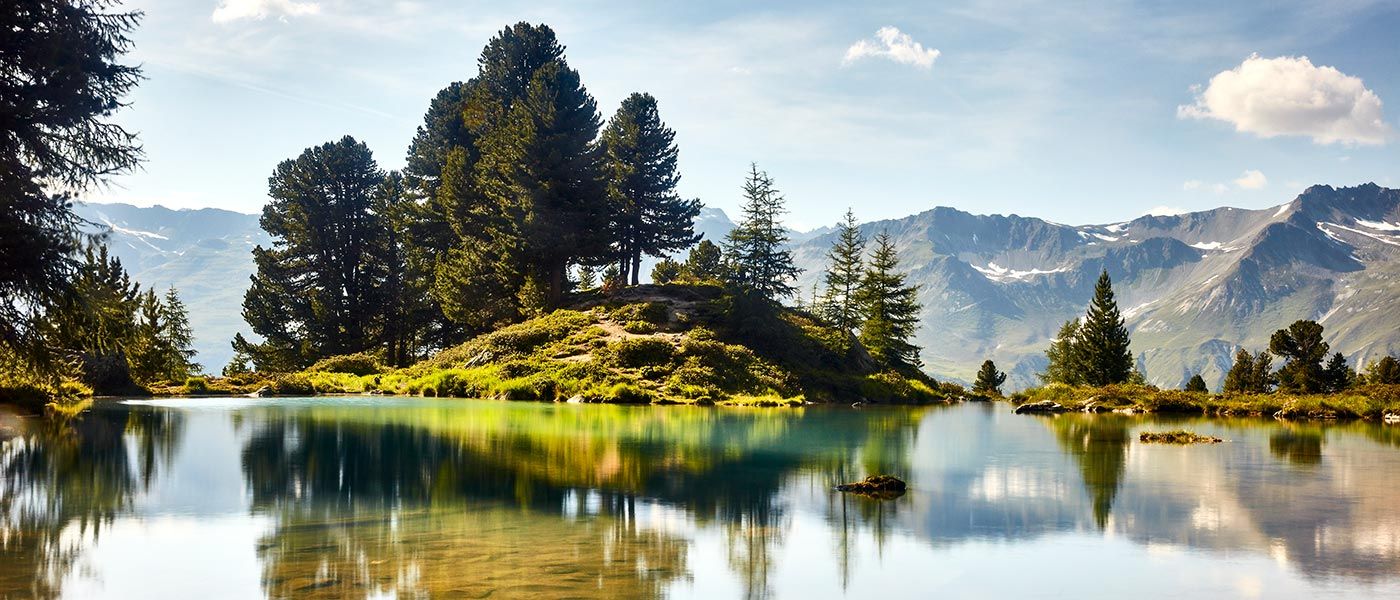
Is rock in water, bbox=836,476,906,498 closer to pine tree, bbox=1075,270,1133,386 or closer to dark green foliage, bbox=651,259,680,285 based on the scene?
pine tree, bbox=1075,270,1133,386

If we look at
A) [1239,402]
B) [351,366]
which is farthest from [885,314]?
[351,366]

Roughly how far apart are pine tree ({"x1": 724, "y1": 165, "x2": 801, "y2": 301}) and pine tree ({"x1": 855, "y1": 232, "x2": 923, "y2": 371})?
653 cm

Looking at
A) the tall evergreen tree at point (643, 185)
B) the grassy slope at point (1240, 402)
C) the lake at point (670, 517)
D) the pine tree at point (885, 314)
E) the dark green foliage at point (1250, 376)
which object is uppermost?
the tall evergreen tree at point (643, 185)

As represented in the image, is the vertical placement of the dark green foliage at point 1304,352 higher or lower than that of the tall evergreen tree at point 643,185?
lower

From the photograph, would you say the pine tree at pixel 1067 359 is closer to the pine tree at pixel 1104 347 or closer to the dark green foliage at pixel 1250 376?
the pine tree at pixel 1104 347

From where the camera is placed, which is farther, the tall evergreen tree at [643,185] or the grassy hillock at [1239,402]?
the tall evergreen tree at [643,185]

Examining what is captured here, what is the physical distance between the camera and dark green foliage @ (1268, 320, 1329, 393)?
192 ft

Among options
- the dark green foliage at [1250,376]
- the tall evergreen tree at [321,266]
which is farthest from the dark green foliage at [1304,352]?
the tall evergreen tree at [321,266]

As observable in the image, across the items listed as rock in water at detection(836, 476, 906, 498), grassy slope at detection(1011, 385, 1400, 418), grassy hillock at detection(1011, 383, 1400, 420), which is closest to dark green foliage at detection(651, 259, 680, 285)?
grassy hillock at detection(1011, 383, 1400, 420)

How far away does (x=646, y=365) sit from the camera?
54000 mm

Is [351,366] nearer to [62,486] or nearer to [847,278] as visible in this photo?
[847,278]

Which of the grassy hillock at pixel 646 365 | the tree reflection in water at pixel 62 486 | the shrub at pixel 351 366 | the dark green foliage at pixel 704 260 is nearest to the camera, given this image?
the tree reflection in water at pixel 62 486

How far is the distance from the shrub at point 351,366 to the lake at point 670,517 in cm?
4090

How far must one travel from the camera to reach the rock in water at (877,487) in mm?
17375
